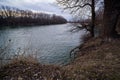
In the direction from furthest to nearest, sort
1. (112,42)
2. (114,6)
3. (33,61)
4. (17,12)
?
(17,12)
(114,6)
(112,42)
(33,61)

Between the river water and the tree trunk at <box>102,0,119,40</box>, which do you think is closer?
the river water

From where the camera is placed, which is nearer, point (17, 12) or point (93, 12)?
point (93, 12)

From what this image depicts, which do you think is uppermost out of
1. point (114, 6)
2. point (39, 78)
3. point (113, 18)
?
point (114, 6)

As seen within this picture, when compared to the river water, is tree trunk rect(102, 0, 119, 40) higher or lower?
higher

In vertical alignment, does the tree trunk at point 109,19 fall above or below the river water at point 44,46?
above

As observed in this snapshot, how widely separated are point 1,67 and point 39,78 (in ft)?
5.04

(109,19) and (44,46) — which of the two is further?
(44,46)

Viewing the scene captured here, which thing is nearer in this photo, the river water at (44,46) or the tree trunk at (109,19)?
the river water at (44,46)

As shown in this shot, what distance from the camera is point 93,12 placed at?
1881 cm

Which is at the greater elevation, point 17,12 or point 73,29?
point 17,12

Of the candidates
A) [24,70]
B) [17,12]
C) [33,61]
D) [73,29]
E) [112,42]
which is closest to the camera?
[24,70]

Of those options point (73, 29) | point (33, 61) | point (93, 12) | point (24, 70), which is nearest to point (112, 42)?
point (33, 61)

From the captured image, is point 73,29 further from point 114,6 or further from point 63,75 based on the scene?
point 63,75

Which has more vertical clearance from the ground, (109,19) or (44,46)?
(109,19)
